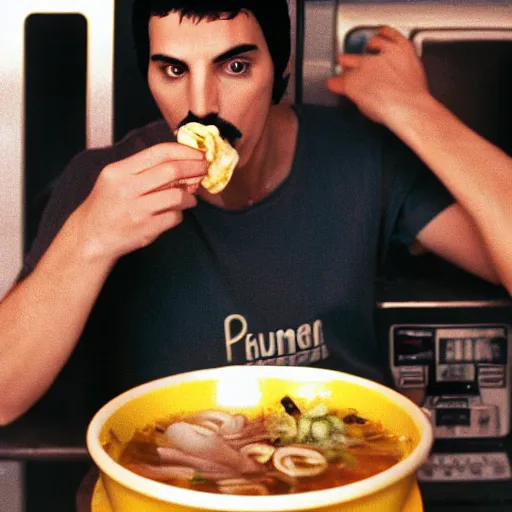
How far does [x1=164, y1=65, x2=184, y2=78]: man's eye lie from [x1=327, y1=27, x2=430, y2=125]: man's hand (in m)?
0.29

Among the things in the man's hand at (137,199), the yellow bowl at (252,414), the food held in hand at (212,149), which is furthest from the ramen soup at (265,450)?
the food held in hand at (212,149)

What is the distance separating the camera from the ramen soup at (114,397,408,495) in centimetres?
66

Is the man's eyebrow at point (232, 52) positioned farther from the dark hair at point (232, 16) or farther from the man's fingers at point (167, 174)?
the man's fingers at point (167, 174)

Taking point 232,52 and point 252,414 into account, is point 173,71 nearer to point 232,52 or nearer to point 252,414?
point 232,52

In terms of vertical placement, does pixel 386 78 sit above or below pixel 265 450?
above

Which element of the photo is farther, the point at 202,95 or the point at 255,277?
the point at 255,277

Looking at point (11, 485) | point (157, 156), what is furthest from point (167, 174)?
point (11, 485)

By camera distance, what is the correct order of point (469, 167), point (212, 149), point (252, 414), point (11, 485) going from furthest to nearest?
point (11, 485), point (469, 167), point (212, 149), point (252, 414)

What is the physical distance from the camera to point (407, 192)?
1.30m

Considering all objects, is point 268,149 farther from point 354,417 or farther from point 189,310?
point 354,417

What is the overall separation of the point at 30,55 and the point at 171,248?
38 centimetres

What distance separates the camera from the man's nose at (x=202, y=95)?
3.35 feet

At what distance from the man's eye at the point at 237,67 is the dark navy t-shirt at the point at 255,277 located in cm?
20

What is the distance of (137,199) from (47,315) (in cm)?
20
